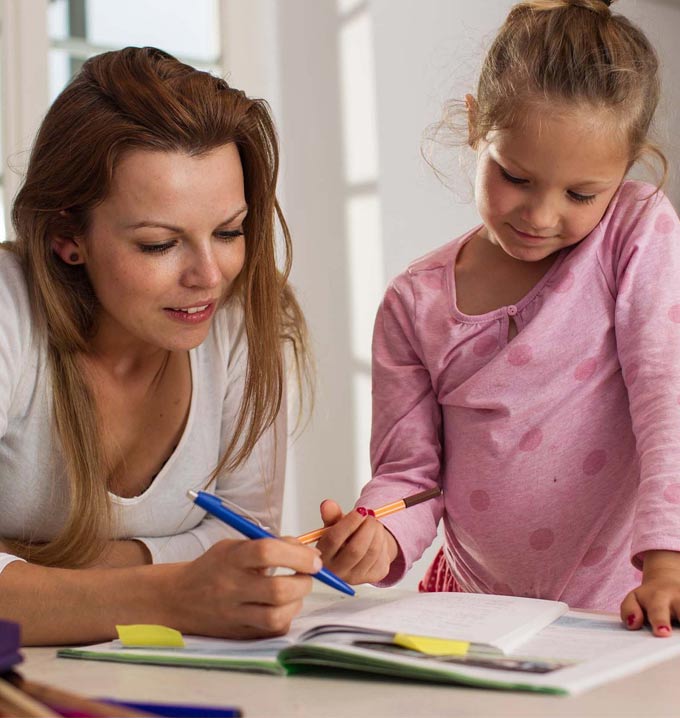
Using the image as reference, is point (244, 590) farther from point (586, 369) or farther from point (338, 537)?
point (586, 369)

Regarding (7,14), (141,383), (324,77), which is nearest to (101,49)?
(7,14)

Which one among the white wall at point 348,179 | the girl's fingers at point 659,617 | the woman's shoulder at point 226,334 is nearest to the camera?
the girl's fingers at point 659,617

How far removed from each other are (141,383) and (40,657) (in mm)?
476

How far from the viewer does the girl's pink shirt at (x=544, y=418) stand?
117cm

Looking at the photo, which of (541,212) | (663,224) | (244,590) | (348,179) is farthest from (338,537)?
(348,179)

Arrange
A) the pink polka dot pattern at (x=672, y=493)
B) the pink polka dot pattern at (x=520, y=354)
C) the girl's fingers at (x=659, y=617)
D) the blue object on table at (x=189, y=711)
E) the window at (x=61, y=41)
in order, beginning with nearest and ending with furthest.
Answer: the blue object on table at (x=189, y=711) → the girl's fingers at (x=659, y=617) → the pink polka dot pattern at (x=672, y=493) → the pink polka dot pattern at (x=520, y=354) → the window at (x=61, y=41)

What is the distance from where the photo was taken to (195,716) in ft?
1.96

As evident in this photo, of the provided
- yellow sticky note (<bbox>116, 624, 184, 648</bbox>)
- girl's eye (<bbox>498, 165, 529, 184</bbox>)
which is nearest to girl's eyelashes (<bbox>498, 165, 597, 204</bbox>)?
girl's eye (<bbox>498, 165, 529, 184</bbox>)

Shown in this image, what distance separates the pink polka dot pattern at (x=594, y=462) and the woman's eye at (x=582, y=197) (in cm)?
28

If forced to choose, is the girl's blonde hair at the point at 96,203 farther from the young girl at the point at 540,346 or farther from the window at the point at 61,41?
the window at the point at 61,41

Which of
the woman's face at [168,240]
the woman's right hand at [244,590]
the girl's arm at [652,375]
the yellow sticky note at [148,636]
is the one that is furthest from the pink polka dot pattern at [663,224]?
the yellow sticky note at [148,636]

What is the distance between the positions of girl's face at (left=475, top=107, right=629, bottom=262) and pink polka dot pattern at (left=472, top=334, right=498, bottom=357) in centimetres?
12

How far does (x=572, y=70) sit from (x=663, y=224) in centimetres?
20

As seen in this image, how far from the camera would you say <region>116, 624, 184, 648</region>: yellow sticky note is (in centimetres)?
87
